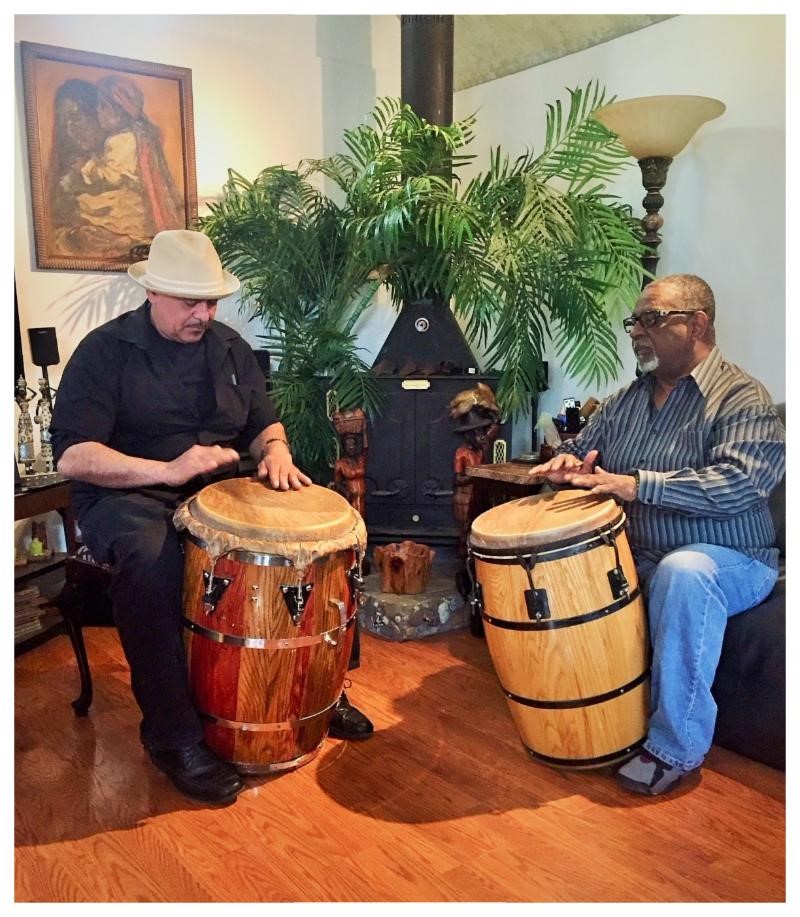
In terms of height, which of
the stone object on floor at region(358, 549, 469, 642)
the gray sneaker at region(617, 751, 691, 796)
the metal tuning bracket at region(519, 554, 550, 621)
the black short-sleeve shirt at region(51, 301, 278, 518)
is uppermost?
the black short-sleeve shirt at region(51, 301, 278, 518)

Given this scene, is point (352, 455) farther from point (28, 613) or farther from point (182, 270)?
point (28, 613)

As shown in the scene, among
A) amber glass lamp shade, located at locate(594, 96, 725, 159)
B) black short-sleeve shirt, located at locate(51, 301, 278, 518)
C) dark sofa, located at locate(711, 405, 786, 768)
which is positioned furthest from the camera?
amber glass lamp shade, located at locate(594, 96, 725, 159)

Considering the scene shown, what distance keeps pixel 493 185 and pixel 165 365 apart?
157 centimetres

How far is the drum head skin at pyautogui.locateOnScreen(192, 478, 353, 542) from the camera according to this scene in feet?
6.09

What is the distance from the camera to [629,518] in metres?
2.21

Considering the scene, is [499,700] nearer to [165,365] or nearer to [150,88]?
[165,365]

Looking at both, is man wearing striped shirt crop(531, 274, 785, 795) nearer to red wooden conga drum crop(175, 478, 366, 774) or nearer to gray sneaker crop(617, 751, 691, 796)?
gray sneaker crop(617, 751, 691, 796)

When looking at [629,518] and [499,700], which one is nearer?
[629,518]

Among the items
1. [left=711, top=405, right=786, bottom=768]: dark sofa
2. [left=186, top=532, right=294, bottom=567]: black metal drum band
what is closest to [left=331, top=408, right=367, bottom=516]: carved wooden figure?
[left=186, top=532, right=294, bottom=567]: black metal drum band

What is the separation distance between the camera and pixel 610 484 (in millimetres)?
2025

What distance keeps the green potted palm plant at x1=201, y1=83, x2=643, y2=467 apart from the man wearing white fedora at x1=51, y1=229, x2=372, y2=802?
0.98 metres

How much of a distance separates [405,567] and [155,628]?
4.08ft

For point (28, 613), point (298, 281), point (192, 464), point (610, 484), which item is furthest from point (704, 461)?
point (28, 613)
